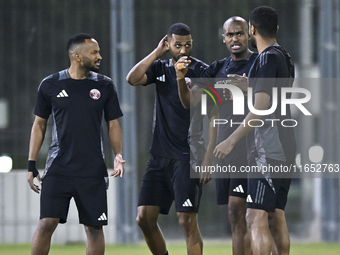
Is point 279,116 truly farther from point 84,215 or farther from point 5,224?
point 5,224

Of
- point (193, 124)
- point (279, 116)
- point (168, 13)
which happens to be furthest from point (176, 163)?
point (168, 13)

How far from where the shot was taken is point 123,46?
321 inches

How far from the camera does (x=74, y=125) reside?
4.79 metres

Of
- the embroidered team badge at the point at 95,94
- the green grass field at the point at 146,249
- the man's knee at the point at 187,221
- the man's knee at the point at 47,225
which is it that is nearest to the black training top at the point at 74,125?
the embroidered team badge at the point at 95,94

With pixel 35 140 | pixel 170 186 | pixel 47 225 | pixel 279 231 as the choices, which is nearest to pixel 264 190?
pixel 279 231

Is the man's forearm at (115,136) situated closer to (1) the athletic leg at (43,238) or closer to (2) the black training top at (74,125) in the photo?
(2) the black training top at (74,125)

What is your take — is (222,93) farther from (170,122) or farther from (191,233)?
(191,233)

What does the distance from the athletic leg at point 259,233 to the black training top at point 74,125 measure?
1.35 meters

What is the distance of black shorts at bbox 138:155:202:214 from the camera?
16.5 ft

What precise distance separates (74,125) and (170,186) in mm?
1054

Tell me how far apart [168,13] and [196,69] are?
321 cm

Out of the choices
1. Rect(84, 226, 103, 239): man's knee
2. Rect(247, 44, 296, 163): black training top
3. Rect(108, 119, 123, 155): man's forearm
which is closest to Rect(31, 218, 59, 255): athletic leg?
Rect(84, 226, 103, 239): man's knee

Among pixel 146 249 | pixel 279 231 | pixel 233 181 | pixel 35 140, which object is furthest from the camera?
pixel 146 249

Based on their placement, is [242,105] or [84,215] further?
[242,105]
